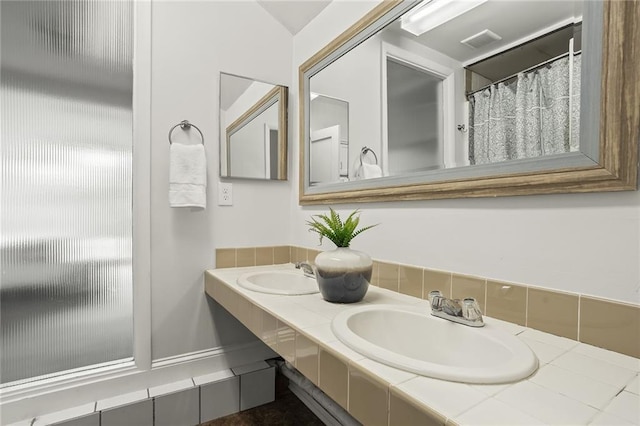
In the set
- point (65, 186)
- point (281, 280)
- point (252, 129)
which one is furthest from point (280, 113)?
point (65, 186)

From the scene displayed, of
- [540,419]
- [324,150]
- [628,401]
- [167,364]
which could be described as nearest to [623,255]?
[628,401]

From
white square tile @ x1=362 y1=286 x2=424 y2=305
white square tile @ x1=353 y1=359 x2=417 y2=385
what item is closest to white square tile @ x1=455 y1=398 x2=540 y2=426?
white square tile @ x1=353 y1=359 x2=417 y2=385

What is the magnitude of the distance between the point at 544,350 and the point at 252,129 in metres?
1.58

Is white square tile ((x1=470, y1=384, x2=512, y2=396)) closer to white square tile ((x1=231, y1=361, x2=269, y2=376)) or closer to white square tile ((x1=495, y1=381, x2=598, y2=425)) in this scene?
white square tile ((x1=495, y1=381, x2=598, y2=425))

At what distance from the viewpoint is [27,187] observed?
127 centimetres

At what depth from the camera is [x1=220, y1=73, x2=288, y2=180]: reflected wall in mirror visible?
1.68 m

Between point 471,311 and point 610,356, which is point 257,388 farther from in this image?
point 610,356

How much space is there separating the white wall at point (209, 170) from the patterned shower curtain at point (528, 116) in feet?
3.92

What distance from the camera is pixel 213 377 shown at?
1603mm

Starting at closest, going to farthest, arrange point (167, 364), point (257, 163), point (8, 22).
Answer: point (8, 22) → point (167, 364) → point (257, 163)

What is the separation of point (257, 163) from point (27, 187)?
98 centimetres

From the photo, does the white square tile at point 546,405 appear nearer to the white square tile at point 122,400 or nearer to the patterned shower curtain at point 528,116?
the patterned shower curtain at point 528,116

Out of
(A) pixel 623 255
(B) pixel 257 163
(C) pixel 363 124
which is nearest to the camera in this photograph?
(A) pixel 623 255

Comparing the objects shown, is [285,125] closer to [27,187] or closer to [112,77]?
[112,77]
